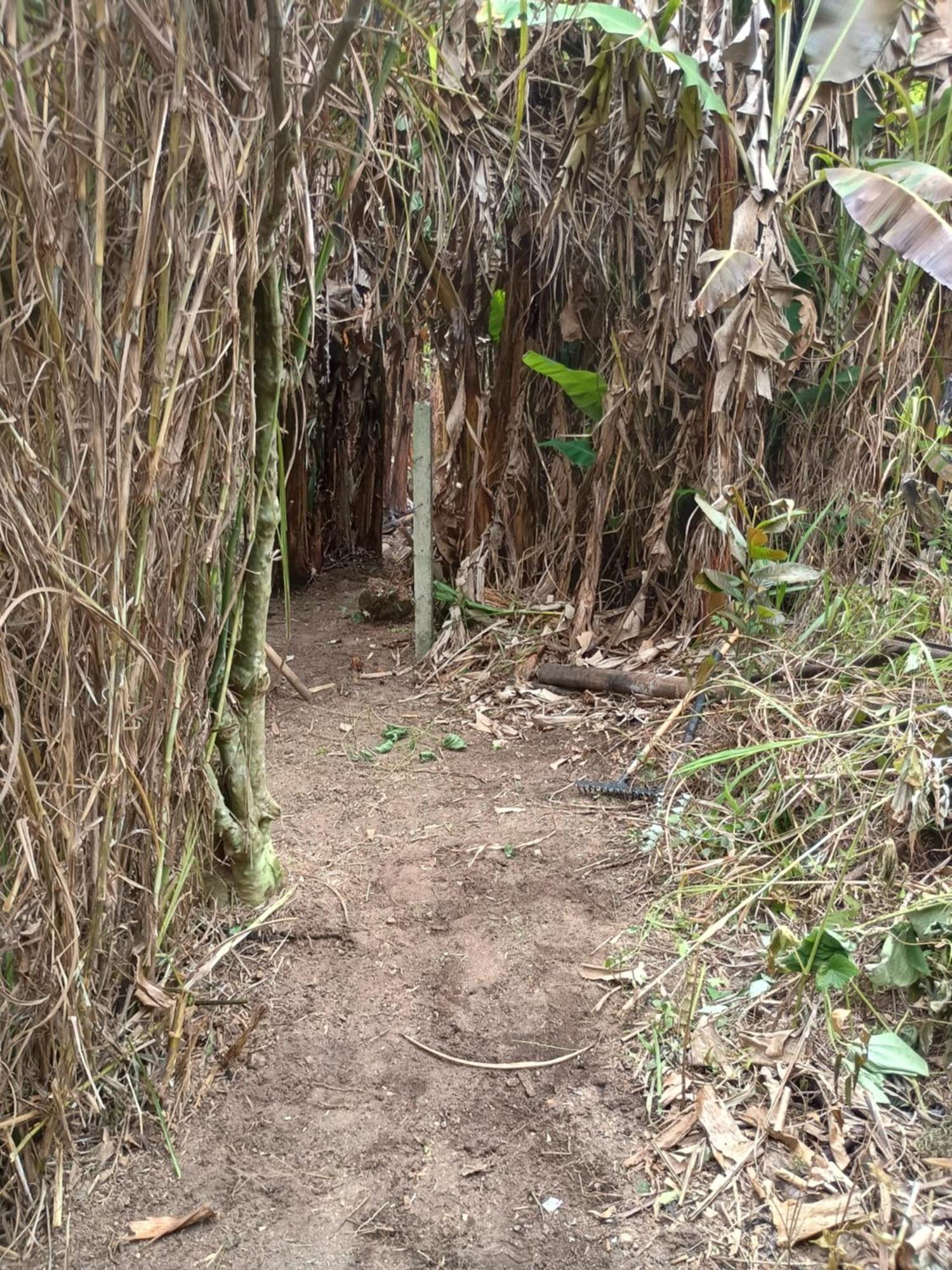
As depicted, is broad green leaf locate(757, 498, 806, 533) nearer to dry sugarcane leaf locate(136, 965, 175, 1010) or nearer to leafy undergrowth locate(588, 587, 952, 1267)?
leafy undergrowth locate(588, 587, 952, 1267)

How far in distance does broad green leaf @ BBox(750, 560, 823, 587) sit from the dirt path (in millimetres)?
1039

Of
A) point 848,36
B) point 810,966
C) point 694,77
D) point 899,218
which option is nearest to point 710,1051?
point 810,966

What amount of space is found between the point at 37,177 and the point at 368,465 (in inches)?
220

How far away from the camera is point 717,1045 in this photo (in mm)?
1892

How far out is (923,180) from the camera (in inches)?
126

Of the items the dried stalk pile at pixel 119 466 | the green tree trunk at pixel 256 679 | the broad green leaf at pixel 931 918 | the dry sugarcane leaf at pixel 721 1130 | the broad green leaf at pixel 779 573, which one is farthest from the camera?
the broad green leaf at pixel 779 573

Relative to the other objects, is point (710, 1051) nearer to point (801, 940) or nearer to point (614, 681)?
point (801, 940)

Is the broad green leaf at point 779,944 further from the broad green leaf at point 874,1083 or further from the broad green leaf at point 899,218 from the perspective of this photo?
the broad green leaf at point 899,218

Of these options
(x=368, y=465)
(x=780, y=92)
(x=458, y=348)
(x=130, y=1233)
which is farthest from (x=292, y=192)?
(x=368, y=465)

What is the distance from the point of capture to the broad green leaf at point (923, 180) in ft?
10.4

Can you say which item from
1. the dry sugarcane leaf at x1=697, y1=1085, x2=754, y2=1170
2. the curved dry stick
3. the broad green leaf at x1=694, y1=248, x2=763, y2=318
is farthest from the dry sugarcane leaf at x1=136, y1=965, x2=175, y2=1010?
the broad green leaf at x1=694, y1=248, x2=763, y2=318

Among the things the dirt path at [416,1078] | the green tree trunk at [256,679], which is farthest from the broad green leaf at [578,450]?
the green tree trunk at [256,679]

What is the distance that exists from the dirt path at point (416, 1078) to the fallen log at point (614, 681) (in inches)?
33.3

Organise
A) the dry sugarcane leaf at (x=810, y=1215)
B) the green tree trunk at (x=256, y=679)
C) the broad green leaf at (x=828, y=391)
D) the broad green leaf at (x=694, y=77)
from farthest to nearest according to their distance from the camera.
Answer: the broad green leaf at (x=828, y=391) < the broad green leaf at (x=694, y=77) < the green tree trunk at (x=256, y=679) < the dry sugarcane leaf at (x=810, y=1215)
